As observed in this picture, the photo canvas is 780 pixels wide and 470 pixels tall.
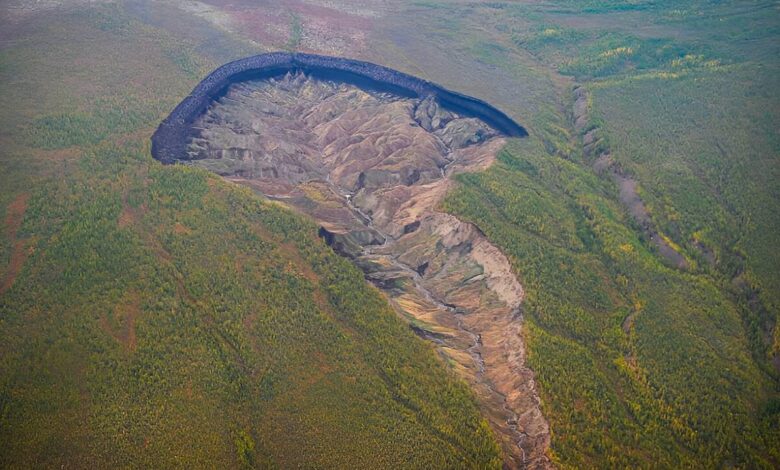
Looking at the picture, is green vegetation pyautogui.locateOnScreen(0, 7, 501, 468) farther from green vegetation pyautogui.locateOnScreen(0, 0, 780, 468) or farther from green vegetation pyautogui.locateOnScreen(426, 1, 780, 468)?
green vegetation pyautogui.locateOnScreen(426, 1, 780, 468)

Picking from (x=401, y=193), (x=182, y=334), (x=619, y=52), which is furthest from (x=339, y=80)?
(x=182, y=334)

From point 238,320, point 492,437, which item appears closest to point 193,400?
point 238,320

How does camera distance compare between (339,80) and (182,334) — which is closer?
(182,334)

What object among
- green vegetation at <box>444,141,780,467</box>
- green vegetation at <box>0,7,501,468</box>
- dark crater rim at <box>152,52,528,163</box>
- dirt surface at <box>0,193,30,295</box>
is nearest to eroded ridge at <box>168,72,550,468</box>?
dark crater rim at <box>152,52,528,163</box>

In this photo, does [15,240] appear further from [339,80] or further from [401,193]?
[339,80]

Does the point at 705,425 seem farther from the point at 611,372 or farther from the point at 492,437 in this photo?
the point at 492,437
